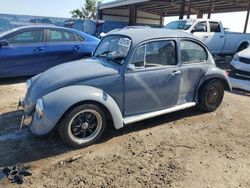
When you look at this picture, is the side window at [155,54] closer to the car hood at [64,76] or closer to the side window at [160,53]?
the side window at [160,53]

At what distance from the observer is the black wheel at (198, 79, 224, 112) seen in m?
5.45

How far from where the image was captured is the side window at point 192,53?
5.07 metres

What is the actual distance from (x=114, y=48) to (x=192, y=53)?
1.52 metres

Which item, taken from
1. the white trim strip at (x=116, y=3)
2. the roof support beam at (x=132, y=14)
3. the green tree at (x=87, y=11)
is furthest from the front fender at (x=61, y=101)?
the green tree at (x=87, y=11)

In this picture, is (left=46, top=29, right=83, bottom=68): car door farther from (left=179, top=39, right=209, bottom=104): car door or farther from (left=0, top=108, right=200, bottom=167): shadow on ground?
(left=179, top=39, right=209, bottom=104): car door

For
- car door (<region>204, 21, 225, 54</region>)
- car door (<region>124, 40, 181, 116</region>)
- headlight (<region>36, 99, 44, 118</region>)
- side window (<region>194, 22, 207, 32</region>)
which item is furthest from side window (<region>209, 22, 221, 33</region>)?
headlight (<region>36, 99, 44, 118</region>)

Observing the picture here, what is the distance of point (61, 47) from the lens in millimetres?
8117

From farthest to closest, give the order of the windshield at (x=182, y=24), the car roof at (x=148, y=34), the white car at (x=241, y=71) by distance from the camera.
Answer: the windshield at (x=182, y=24) < the white car at (x=241, y=71) < the car roof at (x=148, y=34)

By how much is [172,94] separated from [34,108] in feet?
7.82

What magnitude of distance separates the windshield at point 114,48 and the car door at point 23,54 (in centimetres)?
309

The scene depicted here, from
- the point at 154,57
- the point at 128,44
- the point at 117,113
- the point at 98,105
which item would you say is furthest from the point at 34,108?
the point at 154,57

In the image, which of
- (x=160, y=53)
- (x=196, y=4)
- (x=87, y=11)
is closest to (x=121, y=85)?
(x=160, y=53)

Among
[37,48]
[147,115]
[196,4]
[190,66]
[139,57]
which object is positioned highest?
[196,4]

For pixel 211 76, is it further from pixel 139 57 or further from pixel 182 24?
pixel 182 24
